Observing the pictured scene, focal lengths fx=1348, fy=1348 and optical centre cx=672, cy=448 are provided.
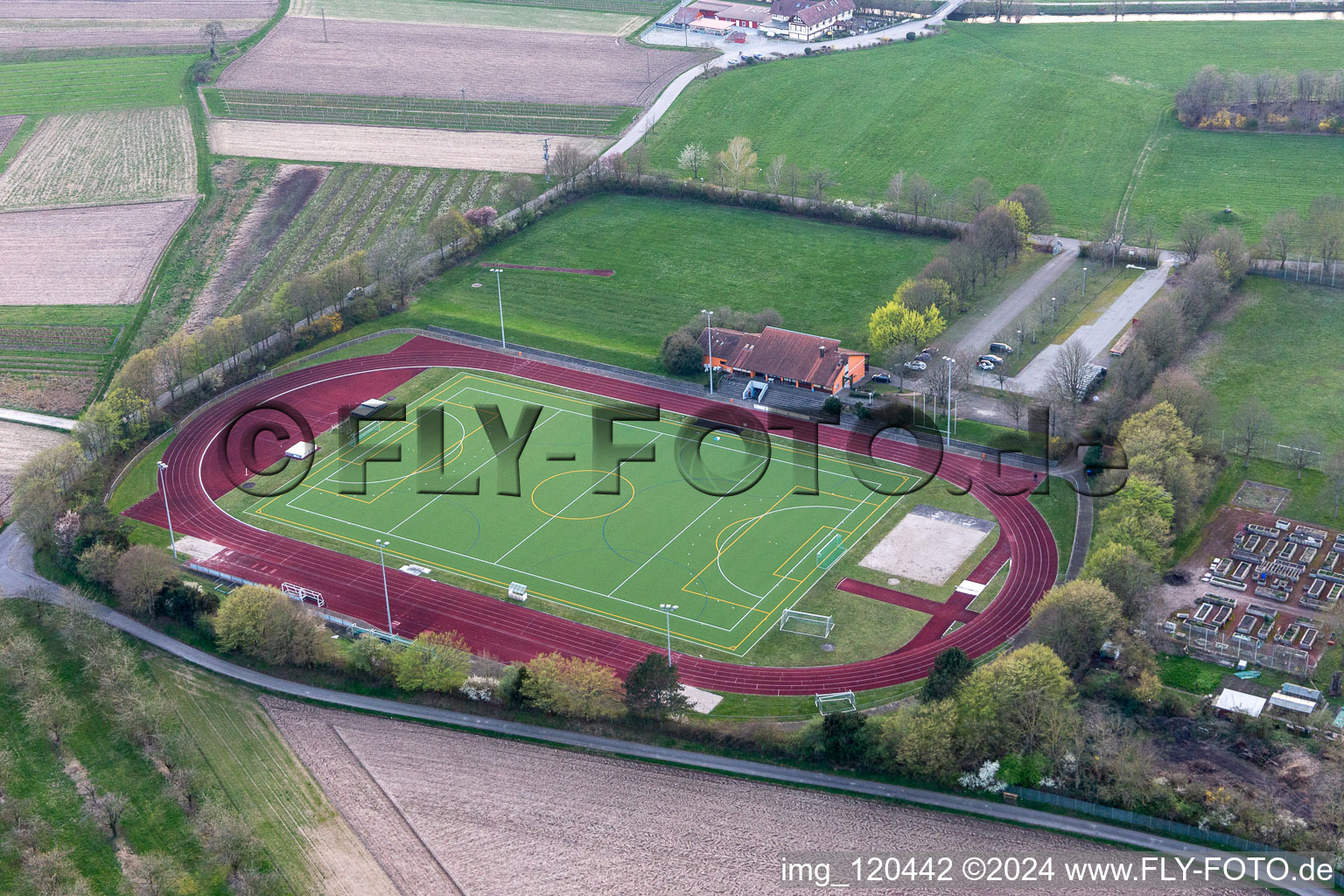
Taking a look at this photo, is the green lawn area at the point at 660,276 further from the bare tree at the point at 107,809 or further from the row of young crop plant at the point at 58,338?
the bare tree at the point at 107,809

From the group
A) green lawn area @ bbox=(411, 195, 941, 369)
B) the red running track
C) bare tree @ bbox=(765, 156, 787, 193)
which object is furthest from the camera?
bare tree @ bbox=(765, 156, 787, 193)

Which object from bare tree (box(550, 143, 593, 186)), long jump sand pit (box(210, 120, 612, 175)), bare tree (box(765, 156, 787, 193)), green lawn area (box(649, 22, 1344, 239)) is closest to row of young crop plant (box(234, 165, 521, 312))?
long jump sand pit (box(210, 120, 612, 175))

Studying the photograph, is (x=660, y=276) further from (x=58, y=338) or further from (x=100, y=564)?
(x=100, y=564)

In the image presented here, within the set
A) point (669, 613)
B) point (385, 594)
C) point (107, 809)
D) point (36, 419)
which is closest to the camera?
point (107, 809)

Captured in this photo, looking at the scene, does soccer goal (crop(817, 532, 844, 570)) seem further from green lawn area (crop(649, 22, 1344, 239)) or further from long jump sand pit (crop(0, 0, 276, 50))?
long jump sand pit (crop(0, 0, 276, 50))

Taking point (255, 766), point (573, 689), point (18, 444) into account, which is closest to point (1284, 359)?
point (573, 689)

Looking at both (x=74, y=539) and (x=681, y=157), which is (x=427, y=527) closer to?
(x=74, y=539)
